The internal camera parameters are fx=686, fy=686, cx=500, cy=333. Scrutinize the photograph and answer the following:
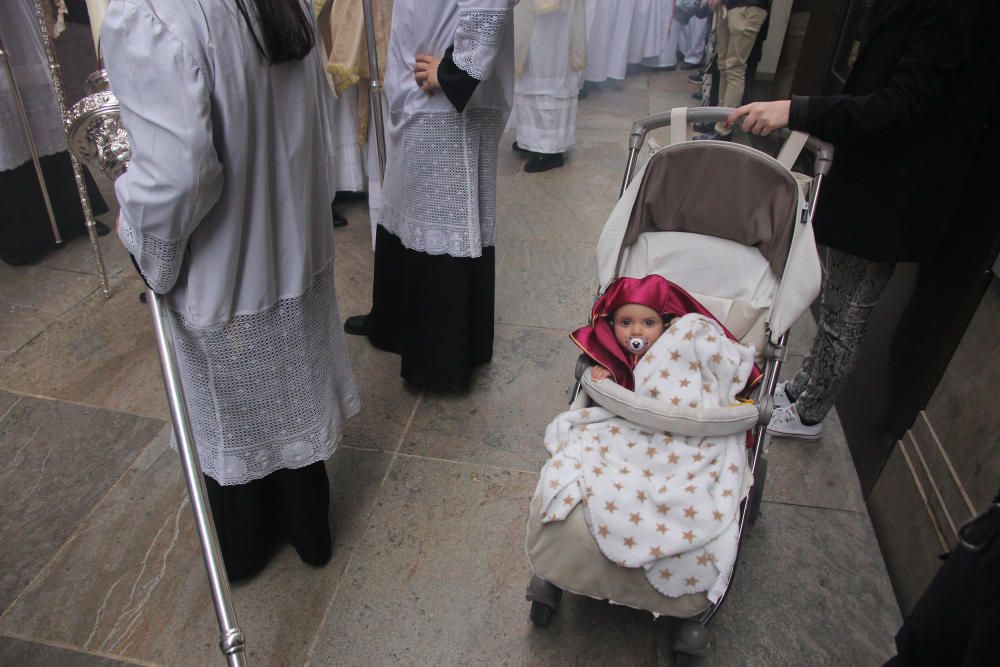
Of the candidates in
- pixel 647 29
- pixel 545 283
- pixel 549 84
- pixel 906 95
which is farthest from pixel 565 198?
pixel 647 29

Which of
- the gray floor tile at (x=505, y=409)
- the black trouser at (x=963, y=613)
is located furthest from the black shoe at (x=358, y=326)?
the black trouser at (x=963, y=613)

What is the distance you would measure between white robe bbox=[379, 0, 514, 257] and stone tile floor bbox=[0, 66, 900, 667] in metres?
0.76

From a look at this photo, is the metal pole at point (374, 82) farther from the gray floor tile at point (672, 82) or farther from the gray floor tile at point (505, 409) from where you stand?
the gray floor tile at point (672, 82)

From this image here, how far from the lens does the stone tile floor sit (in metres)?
1.95

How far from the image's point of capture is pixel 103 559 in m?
2.17

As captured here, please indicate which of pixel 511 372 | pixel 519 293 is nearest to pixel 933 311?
pixel 511 372

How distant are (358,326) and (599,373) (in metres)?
1.69

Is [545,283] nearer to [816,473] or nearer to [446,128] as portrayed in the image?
[446,128]

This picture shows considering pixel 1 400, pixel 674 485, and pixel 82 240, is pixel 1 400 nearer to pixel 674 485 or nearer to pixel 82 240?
pixel 82 240

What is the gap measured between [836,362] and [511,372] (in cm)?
129

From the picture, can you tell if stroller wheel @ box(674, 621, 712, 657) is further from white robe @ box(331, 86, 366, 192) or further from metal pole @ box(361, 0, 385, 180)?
white robe @ box(331, 86, 366, 192)

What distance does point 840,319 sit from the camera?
2361 millimetres

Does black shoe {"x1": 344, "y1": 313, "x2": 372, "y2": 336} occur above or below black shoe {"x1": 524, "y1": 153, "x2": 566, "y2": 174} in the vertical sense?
below

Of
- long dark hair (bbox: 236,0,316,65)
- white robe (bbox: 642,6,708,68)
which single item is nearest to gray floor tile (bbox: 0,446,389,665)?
long dark hair (bbox: 236,0,316,65)
